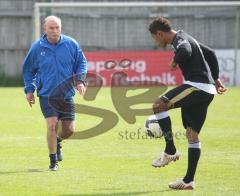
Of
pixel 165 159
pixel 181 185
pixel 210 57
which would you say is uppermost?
pixel 210 57

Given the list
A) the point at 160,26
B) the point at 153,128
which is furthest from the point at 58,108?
the point at 160,26

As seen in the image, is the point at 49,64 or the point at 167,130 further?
the point at 49,64

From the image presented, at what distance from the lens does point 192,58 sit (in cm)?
909

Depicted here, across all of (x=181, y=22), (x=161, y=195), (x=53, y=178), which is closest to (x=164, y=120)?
(x=161, y=195)

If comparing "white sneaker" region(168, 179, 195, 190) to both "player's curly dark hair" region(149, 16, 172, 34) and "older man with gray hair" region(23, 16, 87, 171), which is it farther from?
"older man with gray hair" region(23, 16, 87, 171)

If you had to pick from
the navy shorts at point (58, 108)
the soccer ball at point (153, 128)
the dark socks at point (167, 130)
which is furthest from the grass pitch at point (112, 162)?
the navy shorts at point (58, 108)

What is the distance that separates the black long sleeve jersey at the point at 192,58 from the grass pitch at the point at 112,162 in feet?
4.56

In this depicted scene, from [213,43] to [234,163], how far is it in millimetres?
19913

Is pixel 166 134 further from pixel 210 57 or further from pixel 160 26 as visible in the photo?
pixel 160 26

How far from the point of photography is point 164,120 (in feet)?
31.1

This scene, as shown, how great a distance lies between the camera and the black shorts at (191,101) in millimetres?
9102

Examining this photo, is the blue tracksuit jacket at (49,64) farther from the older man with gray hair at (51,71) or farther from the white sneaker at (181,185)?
the white sneaker at (181,185)

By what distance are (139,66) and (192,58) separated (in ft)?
64.0

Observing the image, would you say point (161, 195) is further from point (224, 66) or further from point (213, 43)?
point (213, 43)
